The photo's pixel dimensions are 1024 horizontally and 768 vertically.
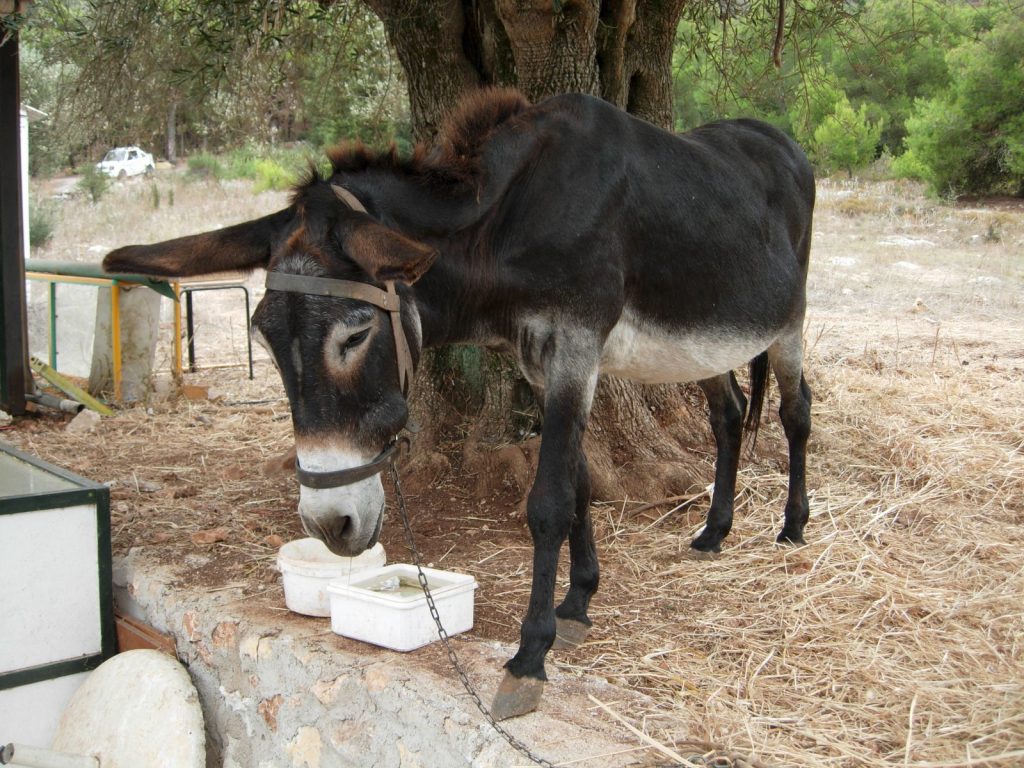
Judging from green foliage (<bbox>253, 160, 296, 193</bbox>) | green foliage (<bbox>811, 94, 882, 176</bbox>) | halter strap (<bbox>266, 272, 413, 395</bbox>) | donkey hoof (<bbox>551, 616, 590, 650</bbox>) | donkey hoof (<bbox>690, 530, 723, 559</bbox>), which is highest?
green foliage (<bbox>811, 94, 882, 176</bbox>)

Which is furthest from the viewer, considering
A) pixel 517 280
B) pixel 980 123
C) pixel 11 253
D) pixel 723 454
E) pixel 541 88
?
pixel 980 123

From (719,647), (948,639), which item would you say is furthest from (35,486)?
(948,639)

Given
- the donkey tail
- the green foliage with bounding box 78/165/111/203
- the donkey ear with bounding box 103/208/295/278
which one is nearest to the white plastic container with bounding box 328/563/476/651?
the donkey ear with bounding box 103/208/295/278

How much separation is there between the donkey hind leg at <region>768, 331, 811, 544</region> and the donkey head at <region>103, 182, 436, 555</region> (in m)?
2.33

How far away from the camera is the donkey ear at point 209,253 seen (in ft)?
9.58

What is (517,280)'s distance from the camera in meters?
3.12

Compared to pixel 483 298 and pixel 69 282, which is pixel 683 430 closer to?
pixel 483 298

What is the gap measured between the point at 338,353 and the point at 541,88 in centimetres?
253

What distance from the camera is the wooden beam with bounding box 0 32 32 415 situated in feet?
23.2

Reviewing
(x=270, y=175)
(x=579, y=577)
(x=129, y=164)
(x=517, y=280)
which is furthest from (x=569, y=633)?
(x=129, y=164)

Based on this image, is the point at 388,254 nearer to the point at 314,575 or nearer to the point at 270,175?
the point at 314,575

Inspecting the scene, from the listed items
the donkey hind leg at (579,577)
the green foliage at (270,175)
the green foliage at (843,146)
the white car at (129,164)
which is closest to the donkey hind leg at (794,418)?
the donkey hind leg at (579,577)

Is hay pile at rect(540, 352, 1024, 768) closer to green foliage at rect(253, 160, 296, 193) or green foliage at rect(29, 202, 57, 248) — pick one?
green foliage at rect(29, 202, 57, 248)

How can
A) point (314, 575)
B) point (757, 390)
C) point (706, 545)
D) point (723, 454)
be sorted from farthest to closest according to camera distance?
1. point (757, 390)
2. point (723, 454)
3. point (706, 545)
4. point (314, 575)
